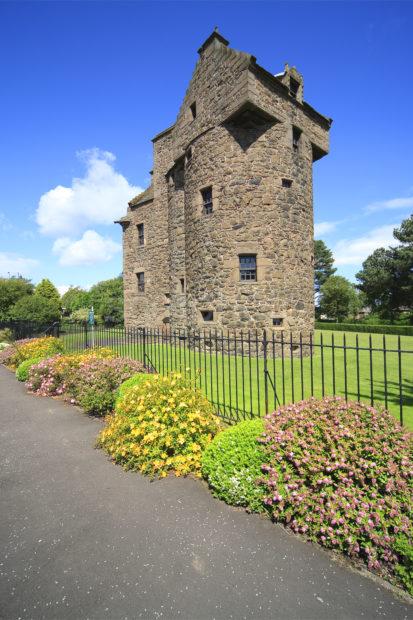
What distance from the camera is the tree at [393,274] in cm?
4094

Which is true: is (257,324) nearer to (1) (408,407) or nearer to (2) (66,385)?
(1) (408,407)

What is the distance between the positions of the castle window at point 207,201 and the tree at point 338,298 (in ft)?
127

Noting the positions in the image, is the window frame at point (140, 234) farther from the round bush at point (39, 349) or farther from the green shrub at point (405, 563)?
the green shrub at point (405, 563)

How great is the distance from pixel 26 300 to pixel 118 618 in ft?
72.4

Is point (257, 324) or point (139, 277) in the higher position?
point (139, 277)

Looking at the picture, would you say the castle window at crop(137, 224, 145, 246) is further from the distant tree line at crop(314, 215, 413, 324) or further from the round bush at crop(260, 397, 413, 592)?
the distant tree line at crop(314, 215, 413, 324)

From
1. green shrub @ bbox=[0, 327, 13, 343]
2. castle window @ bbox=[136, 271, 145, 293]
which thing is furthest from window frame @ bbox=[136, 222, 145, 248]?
green shrub @ bbox=[0, 327, 13, 343]

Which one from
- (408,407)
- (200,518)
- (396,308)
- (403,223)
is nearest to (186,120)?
(408,407)

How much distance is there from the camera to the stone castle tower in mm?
12977

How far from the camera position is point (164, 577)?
2.61 m

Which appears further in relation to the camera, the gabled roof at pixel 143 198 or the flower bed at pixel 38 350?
the gabled roof at pixel 143 198

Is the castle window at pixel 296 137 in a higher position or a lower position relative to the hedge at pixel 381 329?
higher

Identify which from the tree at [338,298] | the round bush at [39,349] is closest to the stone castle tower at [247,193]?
the round bush at [39,349]

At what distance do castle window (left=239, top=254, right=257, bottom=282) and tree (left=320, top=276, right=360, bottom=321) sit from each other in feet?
127
